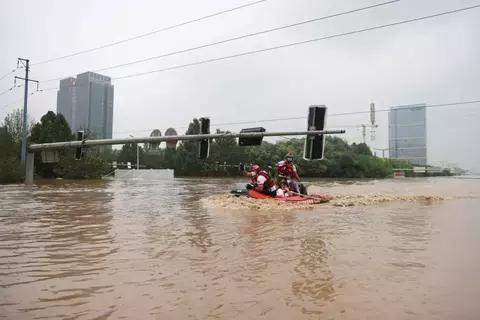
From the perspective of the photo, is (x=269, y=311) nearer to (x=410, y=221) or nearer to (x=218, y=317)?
(x=218, y=317)

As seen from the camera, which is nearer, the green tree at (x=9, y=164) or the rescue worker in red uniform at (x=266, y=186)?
the rescue worker in red uniform at (x=266, y=186)

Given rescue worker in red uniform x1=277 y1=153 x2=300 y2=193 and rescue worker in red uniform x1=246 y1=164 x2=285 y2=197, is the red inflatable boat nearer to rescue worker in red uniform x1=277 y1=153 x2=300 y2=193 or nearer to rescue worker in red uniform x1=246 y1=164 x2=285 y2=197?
rescue worker in red uniform x1=246 y1=164 x2=285 y2=197

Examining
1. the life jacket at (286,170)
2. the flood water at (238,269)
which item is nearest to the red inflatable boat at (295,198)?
the life jacket at (286,170)

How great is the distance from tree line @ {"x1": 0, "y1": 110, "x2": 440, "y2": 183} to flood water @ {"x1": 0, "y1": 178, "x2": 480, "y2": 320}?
93.5 feet

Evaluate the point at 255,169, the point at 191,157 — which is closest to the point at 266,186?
the point at 255,169

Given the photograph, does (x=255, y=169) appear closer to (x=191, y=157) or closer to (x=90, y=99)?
(x=90, y=99)

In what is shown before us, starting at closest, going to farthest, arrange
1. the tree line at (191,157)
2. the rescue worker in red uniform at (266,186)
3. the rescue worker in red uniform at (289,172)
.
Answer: the rescue worker in red uniform at (266,186) < the rescue worker in red uniform at (289,172) < the tree line at (191,157)

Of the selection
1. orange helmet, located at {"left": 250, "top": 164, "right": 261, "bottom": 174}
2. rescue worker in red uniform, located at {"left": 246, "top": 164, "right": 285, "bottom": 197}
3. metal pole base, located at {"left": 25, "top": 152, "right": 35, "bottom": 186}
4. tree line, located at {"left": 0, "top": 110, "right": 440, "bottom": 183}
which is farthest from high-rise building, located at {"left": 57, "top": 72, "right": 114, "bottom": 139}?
rescue worker in red uniform, located at {"left": 246, "top": 164, "right": 285, "bottom": 197}

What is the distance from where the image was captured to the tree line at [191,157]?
3956 centimetres

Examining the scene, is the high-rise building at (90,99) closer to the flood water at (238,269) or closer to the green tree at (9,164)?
the green tree at (9,164)

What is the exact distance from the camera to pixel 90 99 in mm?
26125

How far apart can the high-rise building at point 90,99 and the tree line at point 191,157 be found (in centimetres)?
847

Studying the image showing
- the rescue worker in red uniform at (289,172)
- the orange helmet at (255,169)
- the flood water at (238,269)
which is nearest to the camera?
the flood water at (238,269)

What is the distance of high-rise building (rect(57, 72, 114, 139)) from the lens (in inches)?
1031
